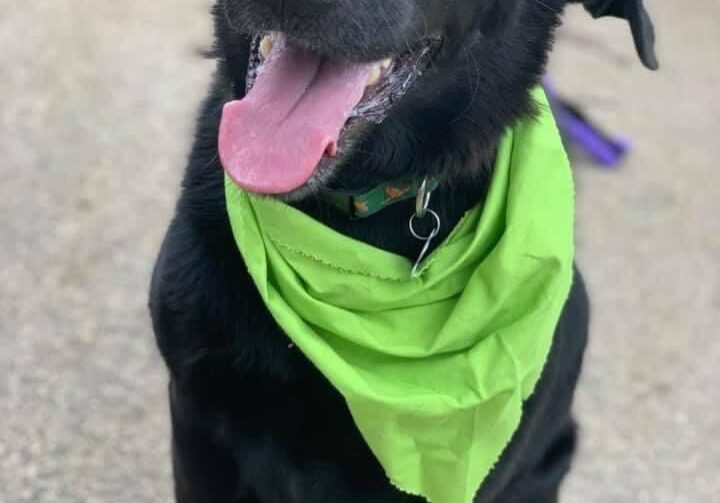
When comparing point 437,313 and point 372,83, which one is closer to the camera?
point 372,83

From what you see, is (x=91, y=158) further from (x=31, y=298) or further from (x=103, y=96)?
(x=31, y=298)

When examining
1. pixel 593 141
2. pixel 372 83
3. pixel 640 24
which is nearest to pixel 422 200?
pixel 372 83

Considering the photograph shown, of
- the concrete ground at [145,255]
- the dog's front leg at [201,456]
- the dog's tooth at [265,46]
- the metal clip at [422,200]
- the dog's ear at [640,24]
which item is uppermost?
the dog's tooth at [265,46]

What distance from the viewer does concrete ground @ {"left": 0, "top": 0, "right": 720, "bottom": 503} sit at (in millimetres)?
3400

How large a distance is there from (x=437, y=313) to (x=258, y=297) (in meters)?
0.35

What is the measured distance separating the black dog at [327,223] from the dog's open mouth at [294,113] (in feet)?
0.19

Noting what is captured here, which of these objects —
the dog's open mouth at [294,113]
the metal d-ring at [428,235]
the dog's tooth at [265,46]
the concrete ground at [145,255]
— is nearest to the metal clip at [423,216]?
the metal d-ring at [428,235]

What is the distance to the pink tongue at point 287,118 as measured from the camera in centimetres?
211

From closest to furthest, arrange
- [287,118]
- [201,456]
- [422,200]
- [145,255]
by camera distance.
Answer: [287,118] < [422,200] < [201,456] < [145,255]

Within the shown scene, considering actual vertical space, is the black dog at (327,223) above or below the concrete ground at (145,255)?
above

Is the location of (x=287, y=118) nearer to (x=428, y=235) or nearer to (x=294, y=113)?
(x=294, y=113)

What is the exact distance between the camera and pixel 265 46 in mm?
2242

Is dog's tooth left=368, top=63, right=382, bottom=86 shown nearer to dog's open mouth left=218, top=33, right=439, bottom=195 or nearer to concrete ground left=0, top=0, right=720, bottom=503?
dog's open mouth left=218, top=33, right=439, bottom=195

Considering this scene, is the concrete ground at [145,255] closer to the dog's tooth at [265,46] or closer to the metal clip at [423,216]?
the metal clip at [423,216]
